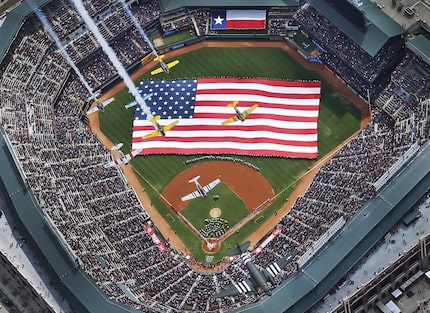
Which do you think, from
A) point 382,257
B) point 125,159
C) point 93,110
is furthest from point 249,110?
point 382,257

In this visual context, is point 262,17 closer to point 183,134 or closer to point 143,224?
point 183,134

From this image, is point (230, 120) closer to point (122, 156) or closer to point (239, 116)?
point (239, 116)

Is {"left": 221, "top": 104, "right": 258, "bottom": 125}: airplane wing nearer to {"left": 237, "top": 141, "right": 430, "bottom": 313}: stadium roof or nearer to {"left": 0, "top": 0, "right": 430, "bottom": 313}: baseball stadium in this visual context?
{"left": 0, "top": 0, "right": 430, "bottom": 313}: baseball stadium

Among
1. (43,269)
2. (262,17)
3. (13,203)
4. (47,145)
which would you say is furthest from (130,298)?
(262,17)

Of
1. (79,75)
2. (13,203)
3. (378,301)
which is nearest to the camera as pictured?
(378,301)

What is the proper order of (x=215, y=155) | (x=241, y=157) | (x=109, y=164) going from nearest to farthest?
(x=109, y=164), (x=241, y=157), (x=215, y=155)

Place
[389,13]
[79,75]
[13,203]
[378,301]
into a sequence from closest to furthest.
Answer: [378,301]
[13,203]
[389,13]
[79,75]

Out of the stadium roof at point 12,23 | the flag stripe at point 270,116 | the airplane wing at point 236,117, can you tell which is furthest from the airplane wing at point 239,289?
the stadium roof at point 12,23
